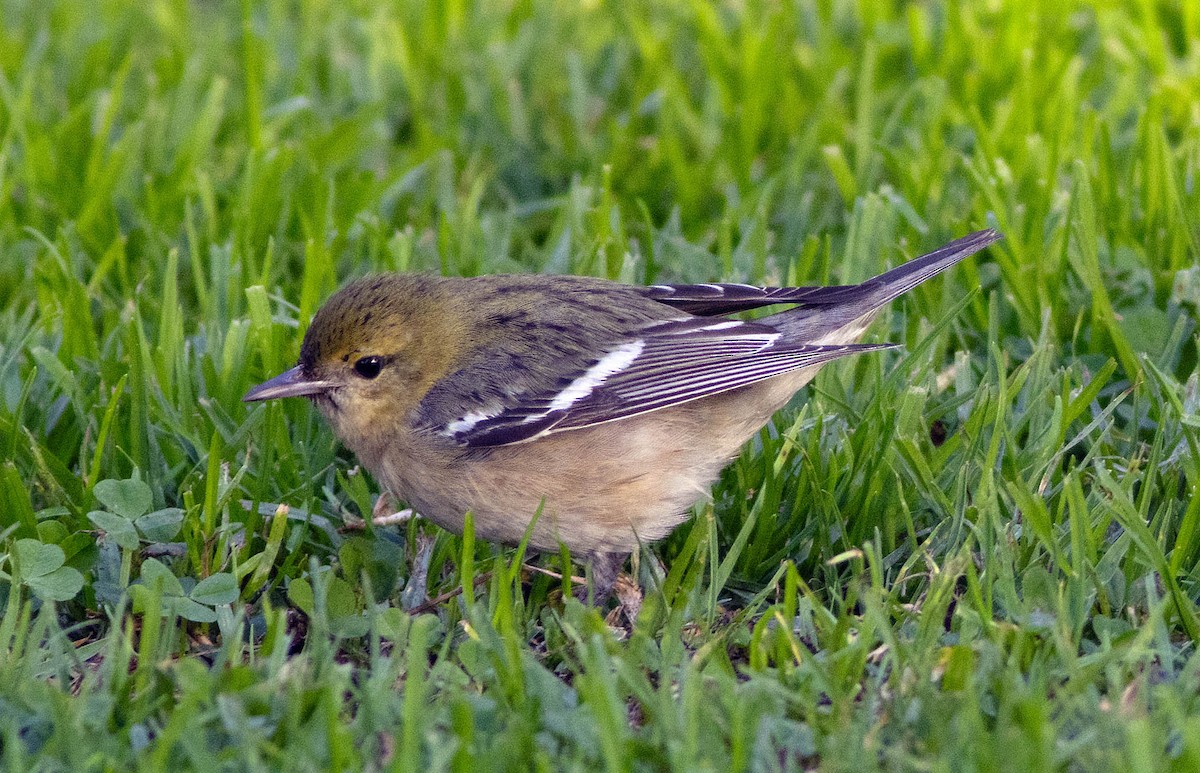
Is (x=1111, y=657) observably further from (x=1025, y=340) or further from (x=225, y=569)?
(x=225, y=569)

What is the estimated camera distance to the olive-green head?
436 centimetres

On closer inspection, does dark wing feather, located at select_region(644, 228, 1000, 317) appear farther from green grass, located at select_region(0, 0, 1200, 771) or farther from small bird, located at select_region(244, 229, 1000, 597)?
green grass, located at select_region(0, 0, 1200, 771)

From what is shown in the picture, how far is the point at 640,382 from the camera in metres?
4.33

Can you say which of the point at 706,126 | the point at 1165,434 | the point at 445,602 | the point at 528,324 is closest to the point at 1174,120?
the point at 706,126

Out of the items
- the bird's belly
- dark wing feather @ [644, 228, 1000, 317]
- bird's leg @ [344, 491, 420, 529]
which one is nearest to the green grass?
bird's leg @ [344, 491, 420, 529]

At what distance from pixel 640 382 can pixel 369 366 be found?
83 cm

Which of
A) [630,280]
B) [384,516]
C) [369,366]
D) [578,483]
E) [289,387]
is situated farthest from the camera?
[630,280]

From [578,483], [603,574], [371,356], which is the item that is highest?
[371,356]

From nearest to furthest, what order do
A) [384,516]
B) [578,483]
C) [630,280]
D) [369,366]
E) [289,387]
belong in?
[578,483]
[289,387]
[369,366]
[384,516]
[630,280]

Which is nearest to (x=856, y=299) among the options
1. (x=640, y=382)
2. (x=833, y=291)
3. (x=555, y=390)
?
(x=833, y=291)

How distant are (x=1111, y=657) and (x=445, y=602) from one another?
1.79 m

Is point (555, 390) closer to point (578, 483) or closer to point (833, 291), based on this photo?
point (578, 483)

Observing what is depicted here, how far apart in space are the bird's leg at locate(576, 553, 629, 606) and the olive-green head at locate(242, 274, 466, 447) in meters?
0.73

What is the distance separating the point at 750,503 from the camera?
14.7ft
